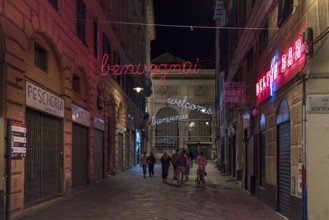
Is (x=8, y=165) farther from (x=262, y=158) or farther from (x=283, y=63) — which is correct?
(x=262, y=158)

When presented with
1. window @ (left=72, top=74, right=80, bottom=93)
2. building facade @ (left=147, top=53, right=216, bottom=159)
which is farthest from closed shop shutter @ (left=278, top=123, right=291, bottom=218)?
building facade @ (left=147, top=53, right=216, bottom=159)

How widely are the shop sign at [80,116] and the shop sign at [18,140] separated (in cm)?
631

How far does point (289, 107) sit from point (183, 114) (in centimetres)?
6393

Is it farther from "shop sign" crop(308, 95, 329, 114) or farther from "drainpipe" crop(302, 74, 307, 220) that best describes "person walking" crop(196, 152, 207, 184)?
"shop sign" crop(308, 95, 329, 114)

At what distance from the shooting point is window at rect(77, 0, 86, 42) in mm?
19578

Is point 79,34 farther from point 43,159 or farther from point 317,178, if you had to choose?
point 317,178

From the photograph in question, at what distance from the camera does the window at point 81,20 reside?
19578 mm

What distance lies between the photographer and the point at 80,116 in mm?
19750

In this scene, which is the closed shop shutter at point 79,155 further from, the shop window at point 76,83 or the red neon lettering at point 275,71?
the red neon lettering at point 275,71

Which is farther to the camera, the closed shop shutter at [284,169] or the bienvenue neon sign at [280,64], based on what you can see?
the closed shop shutter at [284,169]

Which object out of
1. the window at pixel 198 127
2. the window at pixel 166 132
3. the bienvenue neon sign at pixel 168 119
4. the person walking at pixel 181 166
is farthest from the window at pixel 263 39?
the window at pixel 166 132

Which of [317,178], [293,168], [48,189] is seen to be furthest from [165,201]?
[317,178]

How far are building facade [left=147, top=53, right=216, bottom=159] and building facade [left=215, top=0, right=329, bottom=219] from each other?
55.4 meters

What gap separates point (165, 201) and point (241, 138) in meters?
8.07
